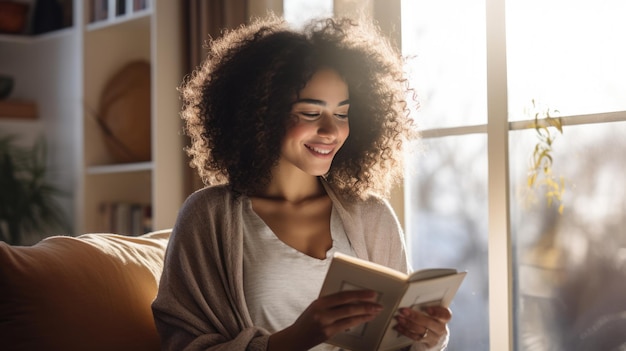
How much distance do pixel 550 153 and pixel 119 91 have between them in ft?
7.21

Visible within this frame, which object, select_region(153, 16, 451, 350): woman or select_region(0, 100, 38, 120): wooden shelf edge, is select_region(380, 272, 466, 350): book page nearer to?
select_region(153, 16, 451, 350): woman

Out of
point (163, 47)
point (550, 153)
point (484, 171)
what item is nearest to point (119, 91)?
point (163, 47)

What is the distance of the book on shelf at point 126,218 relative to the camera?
12.3 ft

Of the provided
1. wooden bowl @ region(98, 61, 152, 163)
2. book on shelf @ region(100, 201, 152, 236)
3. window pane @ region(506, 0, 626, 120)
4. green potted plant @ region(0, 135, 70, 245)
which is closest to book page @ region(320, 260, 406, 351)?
window pane @ region(506, 0, 626, 120)

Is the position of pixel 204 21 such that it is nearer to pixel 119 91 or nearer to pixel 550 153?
pixel 119 91

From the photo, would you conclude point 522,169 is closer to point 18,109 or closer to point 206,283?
point 206,283

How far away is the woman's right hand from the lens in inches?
58.3

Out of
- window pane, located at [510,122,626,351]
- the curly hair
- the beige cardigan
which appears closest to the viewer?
the beige cardigan

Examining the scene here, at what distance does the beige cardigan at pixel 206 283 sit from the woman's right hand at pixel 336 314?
15cm

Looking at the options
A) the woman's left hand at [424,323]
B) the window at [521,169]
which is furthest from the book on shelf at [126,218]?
the woman's left hand at [424,323]

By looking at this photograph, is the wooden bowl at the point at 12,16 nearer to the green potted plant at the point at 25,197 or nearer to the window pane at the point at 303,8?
the green potted plant at the point at 25,197

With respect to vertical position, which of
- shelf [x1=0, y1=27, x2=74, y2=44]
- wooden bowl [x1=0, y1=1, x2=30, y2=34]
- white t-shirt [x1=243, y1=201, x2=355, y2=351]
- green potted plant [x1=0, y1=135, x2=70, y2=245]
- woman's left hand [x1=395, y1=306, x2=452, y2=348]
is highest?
wooden bowl [x1=0, y1=1, x2=30, y2=34]

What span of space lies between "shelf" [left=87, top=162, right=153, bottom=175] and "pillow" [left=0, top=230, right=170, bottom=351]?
5.14ft

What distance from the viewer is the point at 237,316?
1722 millimetres
